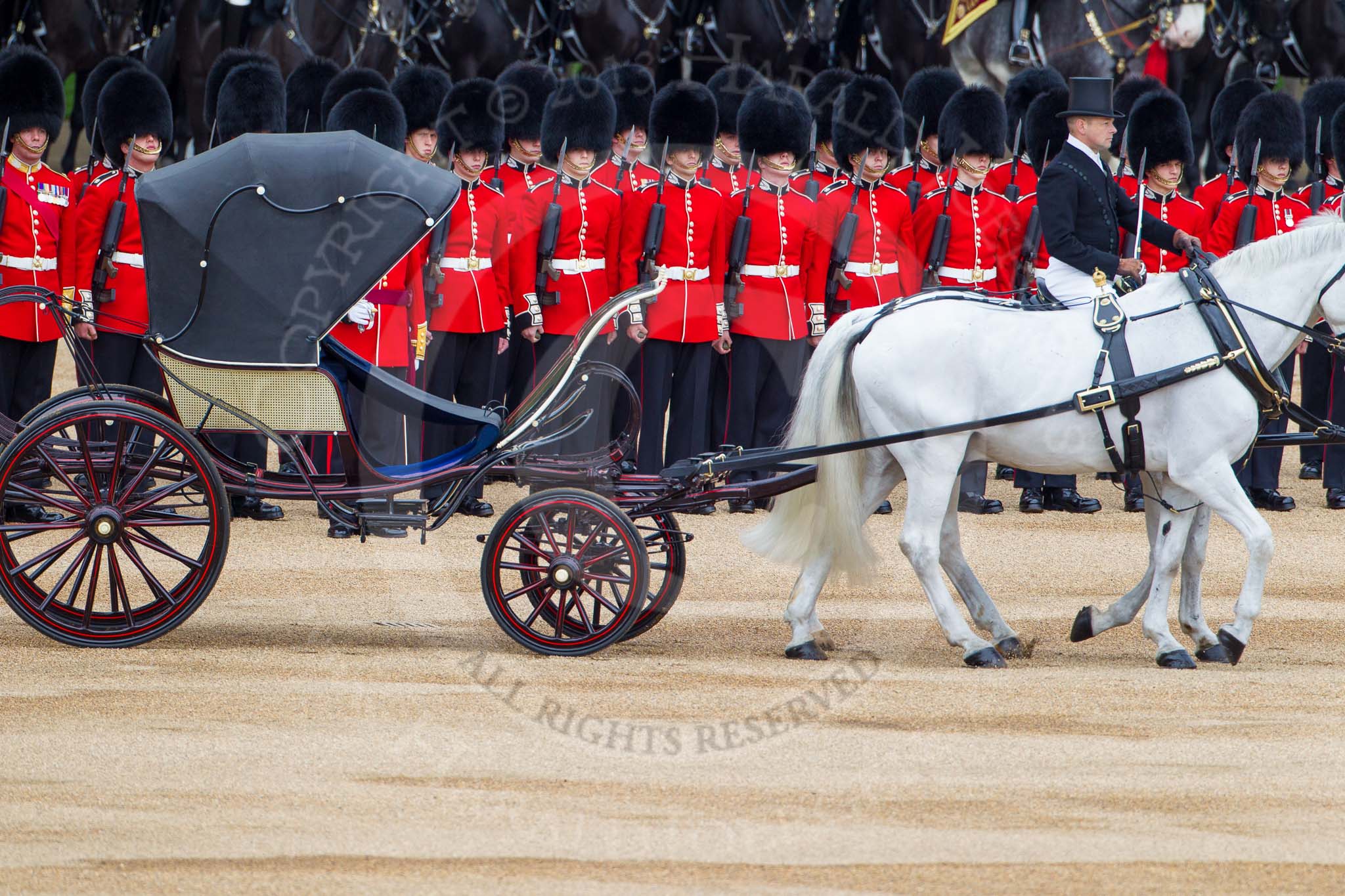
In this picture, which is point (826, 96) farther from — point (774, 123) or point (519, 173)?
point (519, 173)

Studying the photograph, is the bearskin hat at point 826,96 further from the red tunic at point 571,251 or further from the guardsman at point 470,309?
the guardsman at point 470,309

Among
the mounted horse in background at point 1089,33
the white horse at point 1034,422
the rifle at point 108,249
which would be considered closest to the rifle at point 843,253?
the white horse at point 1034,422

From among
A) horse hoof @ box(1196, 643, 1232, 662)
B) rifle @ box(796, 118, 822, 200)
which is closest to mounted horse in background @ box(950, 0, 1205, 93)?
rifle @ box(796, 118, 822, 200)

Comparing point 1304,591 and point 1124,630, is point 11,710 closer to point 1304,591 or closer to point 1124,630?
point 1124,630

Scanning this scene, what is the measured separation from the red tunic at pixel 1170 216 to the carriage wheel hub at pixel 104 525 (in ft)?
15.3

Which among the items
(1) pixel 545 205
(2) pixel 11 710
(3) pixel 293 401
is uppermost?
(1) pixel 545 205

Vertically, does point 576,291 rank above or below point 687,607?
above

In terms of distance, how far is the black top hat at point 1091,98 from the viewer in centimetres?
552

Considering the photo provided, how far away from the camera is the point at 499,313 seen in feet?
25.1

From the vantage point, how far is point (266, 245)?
16.2 feet

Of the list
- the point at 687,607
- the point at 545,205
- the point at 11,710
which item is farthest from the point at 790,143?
the point at 11,710

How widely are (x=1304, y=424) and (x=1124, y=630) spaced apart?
79cm

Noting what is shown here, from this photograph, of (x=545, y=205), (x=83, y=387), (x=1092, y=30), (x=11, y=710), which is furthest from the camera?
(x=1092, y=30)

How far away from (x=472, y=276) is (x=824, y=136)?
6.49 feet
